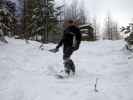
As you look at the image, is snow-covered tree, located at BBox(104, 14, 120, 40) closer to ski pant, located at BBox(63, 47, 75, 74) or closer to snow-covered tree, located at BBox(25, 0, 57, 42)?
snow-covered tree, located at BBox(25, 0, 57, 42)

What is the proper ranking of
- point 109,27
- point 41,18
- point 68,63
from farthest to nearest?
point 109,27, point 41,18, point 68,63

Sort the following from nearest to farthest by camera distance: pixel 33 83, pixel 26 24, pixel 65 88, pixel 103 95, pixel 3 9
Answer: pixel 103 95
pixel 65 88
pixel 33 83
pixel 3 9
pixel 26 24

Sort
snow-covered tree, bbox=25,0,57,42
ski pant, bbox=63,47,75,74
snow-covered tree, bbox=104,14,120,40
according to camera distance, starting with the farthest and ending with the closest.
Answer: snow-covered tree, bbox=104,14,120,40
snow-covered tree, bbox=25,0,57,42
ski pant, bbox=63,47,75,74

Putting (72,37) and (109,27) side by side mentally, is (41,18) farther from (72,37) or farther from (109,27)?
(109,27)

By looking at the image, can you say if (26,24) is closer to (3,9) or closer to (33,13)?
A: (33,13)

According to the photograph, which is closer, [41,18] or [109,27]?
[41,18]

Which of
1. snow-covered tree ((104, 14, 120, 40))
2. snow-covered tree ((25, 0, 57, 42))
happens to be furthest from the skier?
snow-covered tree ((104, 14, 120, 40))

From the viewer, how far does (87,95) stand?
3.97 m

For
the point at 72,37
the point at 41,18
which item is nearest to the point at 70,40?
the point at 72,37

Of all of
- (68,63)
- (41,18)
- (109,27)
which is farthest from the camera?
(109,27)

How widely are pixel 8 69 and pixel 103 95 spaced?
→ 3.13m

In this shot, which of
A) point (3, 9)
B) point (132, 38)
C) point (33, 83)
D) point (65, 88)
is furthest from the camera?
point (3, 9)

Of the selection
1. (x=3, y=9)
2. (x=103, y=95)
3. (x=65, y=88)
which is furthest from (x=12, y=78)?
(x=3, y=9)

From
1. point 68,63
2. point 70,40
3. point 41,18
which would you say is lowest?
point 68,63
